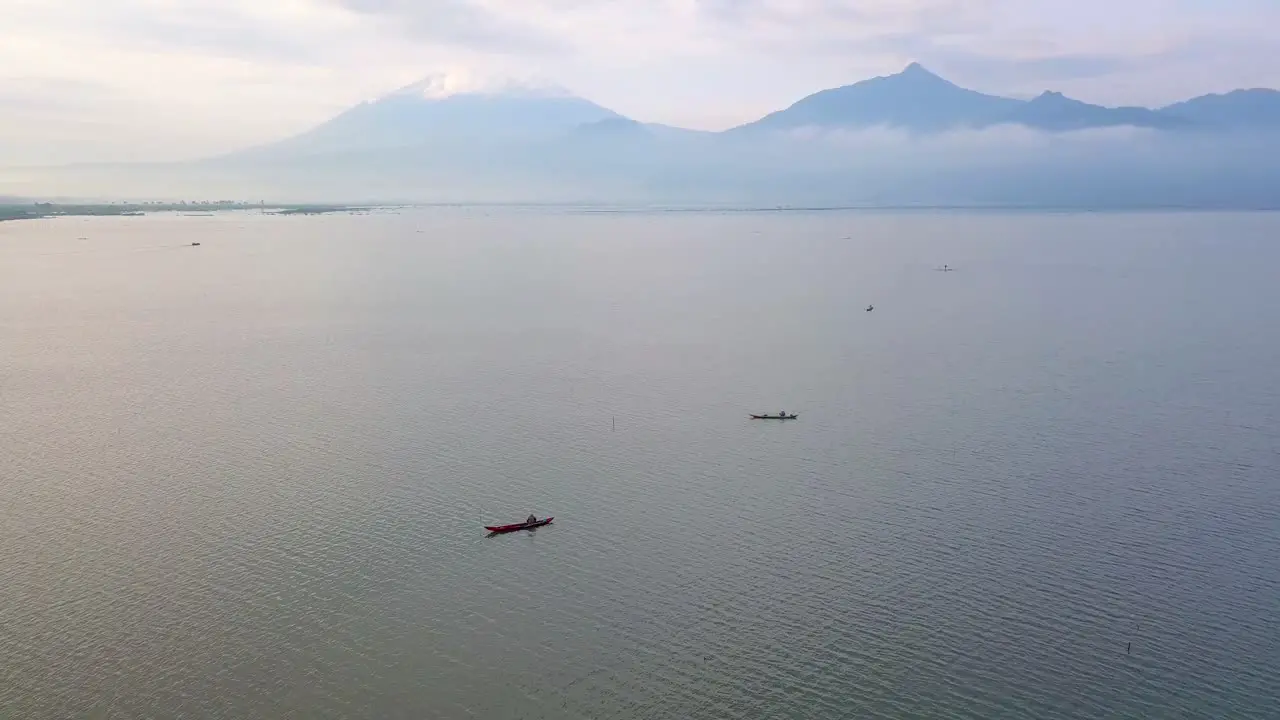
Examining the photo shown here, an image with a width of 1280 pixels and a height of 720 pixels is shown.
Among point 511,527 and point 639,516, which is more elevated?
point 511,527

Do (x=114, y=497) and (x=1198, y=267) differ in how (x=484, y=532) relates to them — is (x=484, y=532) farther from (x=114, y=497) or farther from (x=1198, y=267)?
(x=1198, y=267)

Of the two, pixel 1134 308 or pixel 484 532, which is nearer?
pixel 484 532

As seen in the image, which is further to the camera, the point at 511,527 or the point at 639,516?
the point at 639,516

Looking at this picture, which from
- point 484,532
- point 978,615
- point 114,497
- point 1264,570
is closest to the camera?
point 978,615

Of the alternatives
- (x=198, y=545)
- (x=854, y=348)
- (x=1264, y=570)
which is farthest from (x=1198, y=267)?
(x=198, y=545)

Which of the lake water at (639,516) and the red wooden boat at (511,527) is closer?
the lake water at (639,516)

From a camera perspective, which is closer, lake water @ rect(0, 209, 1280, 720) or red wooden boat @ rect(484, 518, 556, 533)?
lake water @ rect(0, 209, 1280, 720)

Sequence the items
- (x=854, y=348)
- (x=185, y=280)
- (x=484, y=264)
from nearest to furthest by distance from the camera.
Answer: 1. (x=854, y=348)
2. (x=185, y=280)
3. (x=484, y=264)
